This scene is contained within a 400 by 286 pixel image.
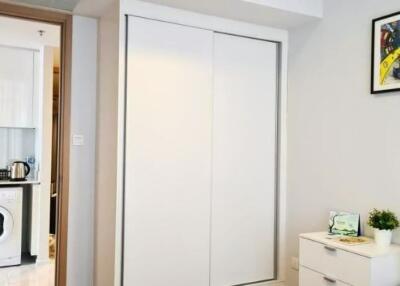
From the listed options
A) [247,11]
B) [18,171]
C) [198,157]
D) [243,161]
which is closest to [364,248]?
[243,161]

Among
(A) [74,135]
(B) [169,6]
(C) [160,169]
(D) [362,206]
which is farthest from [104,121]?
(D) [362,206]

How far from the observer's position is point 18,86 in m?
4.61

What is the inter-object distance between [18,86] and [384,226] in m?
4.16

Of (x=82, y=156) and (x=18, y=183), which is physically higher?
(x=82, y=156)

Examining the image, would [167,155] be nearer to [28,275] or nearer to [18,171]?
[28,275]

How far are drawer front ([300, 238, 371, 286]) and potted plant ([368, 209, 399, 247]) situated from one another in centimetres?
25

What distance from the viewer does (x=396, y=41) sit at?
2.41 meters

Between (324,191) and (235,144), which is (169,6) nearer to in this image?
(235,144)

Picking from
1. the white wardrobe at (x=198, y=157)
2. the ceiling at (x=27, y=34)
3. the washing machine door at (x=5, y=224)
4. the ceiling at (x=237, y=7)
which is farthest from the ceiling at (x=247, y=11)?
the washing machine door at (x=5, y=224)

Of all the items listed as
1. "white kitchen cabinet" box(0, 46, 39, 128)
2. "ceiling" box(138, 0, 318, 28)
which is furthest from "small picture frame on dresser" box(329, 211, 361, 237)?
"white kitchen cabinet" box(0, 46, 39, 128)

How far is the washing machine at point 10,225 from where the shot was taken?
4152 mm

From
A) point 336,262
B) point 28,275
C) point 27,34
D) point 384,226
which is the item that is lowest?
point 28,275

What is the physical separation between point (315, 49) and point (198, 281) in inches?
78.2

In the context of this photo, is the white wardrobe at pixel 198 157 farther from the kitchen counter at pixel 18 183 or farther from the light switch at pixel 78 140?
the kitchen counter at pixel 18 183
